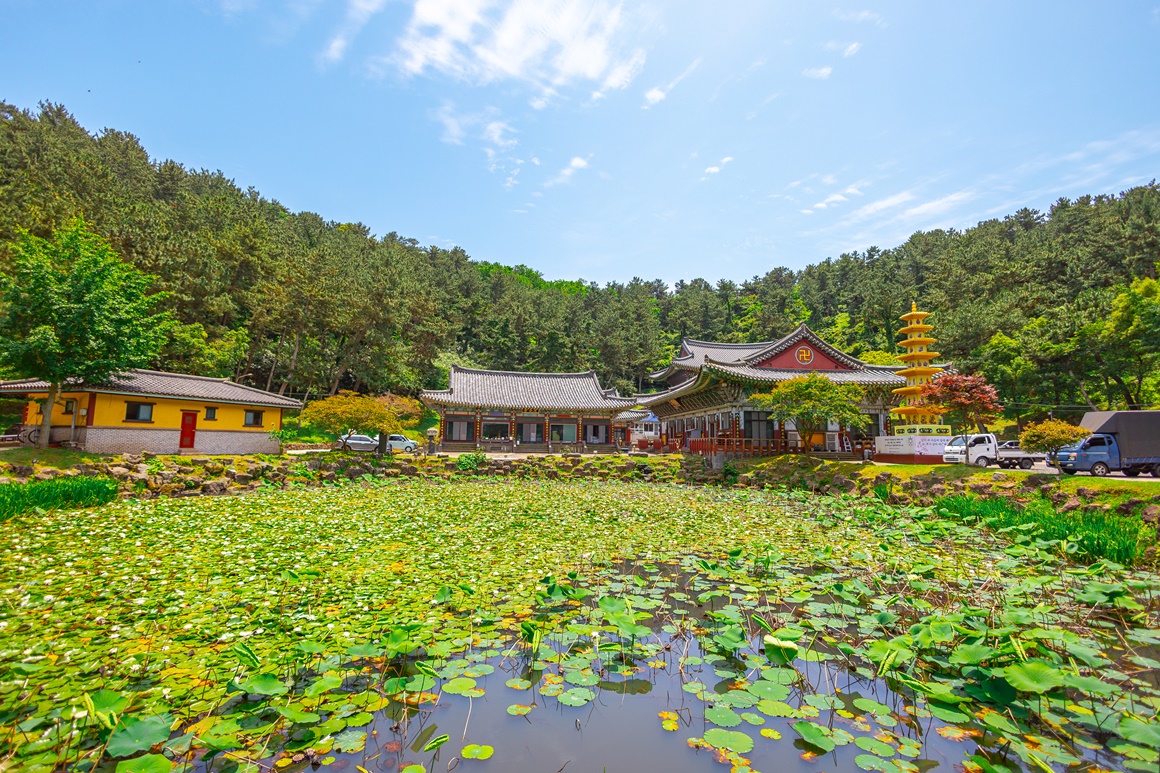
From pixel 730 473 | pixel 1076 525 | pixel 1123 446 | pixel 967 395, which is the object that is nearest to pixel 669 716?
pixel 1076 525

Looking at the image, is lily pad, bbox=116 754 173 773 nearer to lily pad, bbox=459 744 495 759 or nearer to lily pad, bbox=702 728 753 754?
lily pad, bbox=459 744 495 759

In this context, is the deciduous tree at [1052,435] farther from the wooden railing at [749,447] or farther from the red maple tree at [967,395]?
the wooden railing at [749,447]

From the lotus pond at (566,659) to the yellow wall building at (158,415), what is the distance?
12017 millimetres

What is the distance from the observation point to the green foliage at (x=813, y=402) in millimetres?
16547

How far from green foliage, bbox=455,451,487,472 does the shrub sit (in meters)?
16.0

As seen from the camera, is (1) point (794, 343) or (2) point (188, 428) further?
(1) point (794, 343)

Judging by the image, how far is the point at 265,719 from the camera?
127 inches

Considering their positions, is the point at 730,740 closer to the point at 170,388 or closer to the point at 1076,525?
the point at 1076,525

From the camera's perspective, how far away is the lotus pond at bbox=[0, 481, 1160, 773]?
2.91m

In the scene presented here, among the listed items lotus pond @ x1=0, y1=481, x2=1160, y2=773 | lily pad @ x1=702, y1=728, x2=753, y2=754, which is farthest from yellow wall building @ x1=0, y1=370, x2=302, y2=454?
lily pad @ x1=702, y1=728, x2=753, y2=754

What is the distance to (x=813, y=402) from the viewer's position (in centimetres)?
1659

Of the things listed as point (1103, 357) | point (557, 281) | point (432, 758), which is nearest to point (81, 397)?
point (432, 758)

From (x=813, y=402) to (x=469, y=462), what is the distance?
42.8ft

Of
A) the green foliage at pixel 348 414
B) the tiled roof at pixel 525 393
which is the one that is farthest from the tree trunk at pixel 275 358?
the green foliage at pixel 348 414
